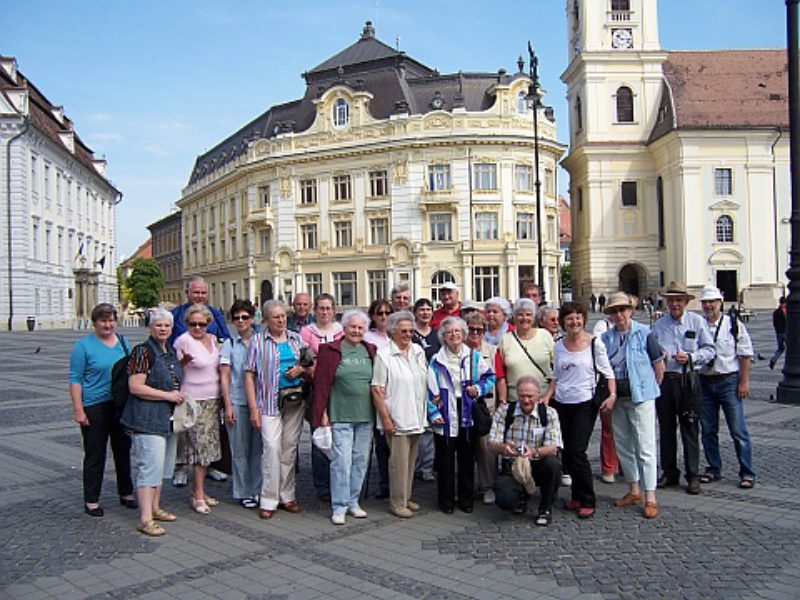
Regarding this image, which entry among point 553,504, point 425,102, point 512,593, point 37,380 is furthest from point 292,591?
point 425,102

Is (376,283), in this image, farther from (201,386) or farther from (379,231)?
(201,386)

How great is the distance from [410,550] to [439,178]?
153 ft

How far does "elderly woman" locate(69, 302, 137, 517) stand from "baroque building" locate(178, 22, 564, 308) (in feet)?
140

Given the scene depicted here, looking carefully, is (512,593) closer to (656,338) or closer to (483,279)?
(656,338)

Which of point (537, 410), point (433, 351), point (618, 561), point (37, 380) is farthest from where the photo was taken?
point (37, 380)

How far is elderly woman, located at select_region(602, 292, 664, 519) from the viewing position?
682cm

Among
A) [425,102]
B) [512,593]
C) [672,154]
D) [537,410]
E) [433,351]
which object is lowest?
[512,593]

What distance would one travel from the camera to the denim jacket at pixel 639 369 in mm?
6836

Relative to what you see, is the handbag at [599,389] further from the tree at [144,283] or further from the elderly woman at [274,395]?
the tree at [144,283]

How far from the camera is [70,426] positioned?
11.5 meters

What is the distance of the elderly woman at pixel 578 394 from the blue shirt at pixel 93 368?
3.89 metres

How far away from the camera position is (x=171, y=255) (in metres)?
87.1

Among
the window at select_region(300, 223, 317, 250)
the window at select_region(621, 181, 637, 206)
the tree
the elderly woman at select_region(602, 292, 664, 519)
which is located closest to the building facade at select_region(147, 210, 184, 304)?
the tree

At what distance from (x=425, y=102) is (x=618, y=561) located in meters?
49.6
